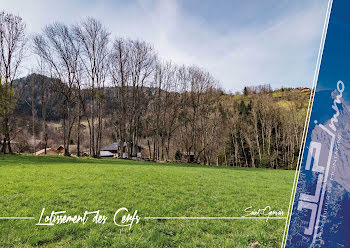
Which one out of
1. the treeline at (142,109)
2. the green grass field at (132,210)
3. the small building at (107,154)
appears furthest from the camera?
the small building at (107,154)

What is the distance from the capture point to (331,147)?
1.74 metres

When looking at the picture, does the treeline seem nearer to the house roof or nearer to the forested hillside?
the forested hillside

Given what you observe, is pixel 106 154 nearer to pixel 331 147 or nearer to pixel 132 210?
pixel 132 210

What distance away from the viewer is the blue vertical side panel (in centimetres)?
169

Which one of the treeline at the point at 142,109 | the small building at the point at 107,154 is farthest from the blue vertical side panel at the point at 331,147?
the small building at the point at 107,154

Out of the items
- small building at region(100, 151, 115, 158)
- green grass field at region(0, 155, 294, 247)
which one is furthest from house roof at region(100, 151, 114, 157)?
green grass field at region(0, 155, 294, 247)

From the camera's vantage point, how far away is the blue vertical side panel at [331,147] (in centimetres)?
169

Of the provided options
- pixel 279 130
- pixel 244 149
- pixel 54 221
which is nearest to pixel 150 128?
pixel 244 149

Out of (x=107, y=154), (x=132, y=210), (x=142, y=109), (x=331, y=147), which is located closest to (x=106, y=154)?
(x=107, y=154)

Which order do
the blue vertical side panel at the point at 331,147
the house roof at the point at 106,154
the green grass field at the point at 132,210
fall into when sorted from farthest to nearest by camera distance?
the house roof at the point at 106,154, the green grass field at the point at 132,210, the blue vertical side panel at the point at 331,147

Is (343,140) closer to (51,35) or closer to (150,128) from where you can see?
(51,35)

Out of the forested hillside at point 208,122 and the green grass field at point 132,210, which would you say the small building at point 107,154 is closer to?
the forested hillside at point 208,122

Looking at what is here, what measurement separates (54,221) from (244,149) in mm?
37714

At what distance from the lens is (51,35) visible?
1953 cm
